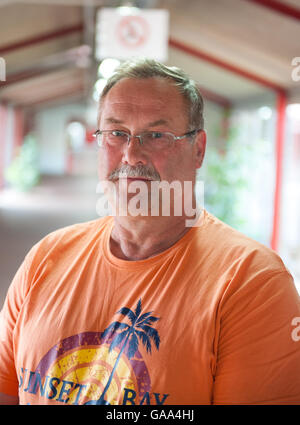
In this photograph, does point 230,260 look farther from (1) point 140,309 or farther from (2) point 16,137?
(2) point 16,137

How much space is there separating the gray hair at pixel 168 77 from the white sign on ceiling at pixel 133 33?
223cm

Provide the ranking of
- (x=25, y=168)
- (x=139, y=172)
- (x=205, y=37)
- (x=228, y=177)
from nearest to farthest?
(x=139, y=172)
(x=205, y=37)
(x=228, y=177)
(x=25, y=168)

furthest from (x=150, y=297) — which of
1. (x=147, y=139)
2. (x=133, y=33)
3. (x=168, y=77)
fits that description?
(x=133, y=33)

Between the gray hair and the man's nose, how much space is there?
137 millimetres

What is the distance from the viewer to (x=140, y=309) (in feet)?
2.90

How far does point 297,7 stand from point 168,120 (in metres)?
2.63

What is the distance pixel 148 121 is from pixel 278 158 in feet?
11.1

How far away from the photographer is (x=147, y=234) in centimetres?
100

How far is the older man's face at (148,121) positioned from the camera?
0.96 metres

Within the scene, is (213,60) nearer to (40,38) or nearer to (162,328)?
(40,38)

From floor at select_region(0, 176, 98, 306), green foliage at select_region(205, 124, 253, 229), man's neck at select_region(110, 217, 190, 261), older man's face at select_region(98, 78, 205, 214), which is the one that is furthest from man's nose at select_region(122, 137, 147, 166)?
green foliage at select_region(205, 124, 253, 229)

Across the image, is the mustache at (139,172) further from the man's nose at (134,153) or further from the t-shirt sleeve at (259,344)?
the t-shirt sleeve at (259,344)

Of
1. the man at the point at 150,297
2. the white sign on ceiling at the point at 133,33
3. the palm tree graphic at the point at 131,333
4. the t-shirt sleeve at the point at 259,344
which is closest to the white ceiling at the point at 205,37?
the white sign on ceiling at the point at 133,33

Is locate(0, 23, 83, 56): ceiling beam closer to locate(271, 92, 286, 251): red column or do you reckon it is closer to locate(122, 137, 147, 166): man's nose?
locate(271, 92, 286, 251): red column
